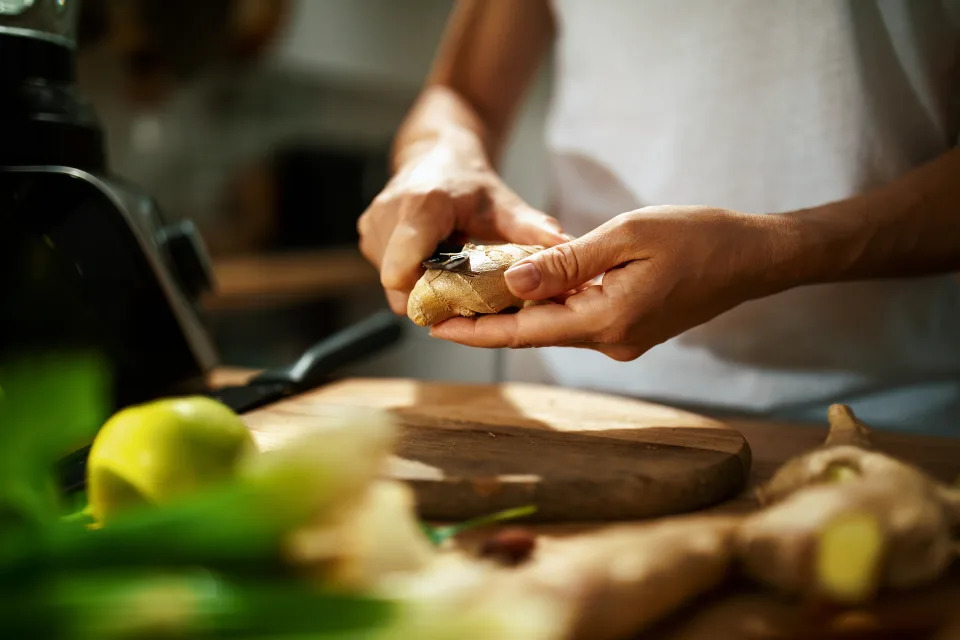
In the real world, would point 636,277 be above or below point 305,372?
above

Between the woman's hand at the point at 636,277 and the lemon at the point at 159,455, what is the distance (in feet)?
1.05

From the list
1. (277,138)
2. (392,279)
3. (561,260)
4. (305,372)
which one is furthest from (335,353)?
(277,138)

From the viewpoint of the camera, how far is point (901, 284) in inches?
44.4

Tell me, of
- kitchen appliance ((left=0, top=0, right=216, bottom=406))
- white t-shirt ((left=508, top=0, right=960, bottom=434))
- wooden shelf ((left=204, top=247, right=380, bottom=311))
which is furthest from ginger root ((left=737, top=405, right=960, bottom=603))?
wooden shelf ((left=204, top=247, right=380, bottom=311))

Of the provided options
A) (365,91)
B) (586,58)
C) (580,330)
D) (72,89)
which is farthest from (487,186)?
(365,91)

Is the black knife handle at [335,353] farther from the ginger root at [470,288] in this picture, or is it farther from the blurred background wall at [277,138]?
the blurred background wall at [277,138]

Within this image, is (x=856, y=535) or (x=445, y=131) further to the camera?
(x=445, y=131)

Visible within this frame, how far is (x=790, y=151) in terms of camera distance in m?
1.14

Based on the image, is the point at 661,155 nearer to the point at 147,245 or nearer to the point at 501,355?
the point at 501,355

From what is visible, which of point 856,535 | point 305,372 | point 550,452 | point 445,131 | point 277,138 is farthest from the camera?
point 277,138

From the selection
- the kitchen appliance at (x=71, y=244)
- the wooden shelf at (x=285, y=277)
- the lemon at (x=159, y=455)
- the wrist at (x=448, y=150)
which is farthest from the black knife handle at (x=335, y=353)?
the wooden shelf at (x=285, y=277)

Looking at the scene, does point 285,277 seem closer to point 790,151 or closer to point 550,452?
point 790,151

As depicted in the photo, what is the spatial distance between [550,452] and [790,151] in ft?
2.16

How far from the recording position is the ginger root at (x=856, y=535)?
1.63ft
